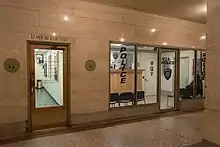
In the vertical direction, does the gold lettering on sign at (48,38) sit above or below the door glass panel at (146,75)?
above

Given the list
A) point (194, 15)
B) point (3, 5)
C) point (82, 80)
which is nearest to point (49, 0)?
point (3, 5)

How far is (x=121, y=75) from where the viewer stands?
6164mm

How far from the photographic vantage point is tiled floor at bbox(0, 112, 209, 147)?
4.09 metres

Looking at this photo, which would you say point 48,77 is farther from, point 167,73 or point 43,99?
point 167,73

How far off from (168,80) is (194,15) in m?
2.33

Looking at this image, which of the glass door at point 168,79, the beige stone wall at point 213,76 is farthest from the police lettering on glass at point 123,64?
the beige stone wall at point 213,76

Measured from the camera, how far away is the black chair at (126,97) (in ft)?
20.4

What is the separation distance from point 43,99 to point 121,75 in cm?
232

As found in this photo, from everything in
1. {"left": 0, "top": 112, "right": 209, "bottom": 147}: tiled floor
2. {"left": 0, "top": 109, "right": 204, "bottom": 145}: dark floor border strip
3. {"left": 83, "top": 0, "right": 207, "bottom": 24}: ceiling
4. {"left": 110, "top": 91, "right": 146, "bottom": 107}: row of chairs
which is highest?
{"left": 83, "top": 0, "right": 207, "bottom": 24}: ceiling

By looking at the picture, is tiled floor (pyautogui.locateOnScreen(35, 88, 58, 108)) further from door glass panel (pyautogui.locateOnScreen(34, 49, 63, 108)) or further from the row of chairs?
the row of chairs

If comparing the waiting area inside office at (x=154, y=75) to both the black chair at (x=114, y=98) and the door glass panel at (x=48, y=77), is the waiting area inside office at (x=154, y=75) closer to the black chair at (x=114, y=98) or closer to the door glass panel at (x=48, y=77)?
the black chair at (x=114, y=98)

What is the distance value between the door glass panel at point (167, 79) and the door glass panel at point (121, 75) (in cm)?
133

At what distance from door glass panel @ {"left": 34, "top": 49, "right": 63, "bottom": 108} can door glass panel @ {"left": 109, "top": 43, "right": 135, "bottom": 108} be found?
4.86 feet

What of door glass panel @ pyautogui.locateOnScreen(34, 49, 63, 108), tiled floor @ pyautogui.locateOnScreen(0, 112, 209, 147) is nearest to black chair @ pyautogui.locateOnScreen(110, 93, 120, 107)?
tiled floor @ pyautogui.locateOnScreen(0, 112, 209, 147)
